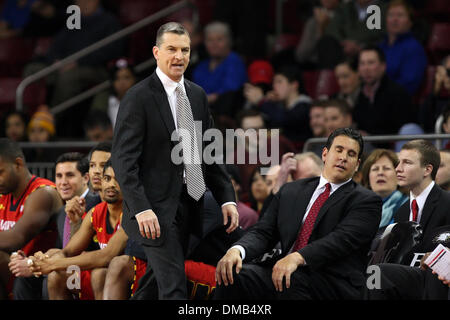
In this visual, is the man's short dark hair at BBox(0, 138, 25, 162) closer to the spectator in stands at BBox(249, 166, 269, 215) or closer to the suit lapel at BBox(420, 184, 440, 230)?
the spectator in stands at BBox(249, 166, 269, 215)

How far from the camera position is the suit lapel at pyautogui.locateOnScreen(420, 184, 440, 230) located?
5414 millimetres

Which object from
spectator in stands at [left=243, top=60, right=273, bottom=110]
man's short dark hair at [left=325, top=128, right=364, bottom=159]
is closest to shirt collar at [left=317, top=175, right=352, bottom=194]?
man's short dark hair at [left=325, top=128, right=364, bottom=159]

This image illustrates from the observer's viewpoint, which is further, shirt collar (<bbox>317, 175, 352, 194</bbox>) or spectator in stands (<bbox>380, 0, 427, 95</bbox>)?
spectator in stands (<bbox>380, 0, 427, 95</bbox>)

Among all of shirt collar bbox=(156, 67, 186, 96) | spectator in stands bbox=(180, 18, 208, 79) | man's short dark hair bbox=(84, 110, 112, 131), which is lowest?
man's short dark hair bbox=(84, 110, 112, 131)

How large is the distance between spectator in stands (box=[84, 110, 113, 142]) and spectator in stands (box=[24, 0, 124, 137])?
1240 mm

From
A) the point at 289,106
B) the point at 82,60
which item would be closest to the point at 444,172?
the point at 289,106

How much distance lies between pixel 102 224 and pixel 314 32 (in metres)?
4.39

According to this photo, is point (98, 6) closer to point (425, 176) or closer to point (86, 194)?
point (86, 194)

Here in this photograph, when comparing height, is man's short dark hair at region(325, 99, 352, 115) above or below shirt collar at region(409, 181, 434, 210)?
above

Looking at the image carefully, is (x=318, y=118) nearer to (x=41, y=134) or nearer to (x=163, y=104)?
(x=41, y=134)

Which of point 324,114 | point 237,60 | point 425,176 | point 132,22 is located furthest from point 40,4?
point 425,176

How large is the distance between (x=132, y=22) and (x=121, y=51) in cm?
Result: 83

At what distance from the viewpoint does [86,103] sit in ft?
33.2

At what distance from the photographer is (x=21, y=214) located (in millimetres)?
6441
